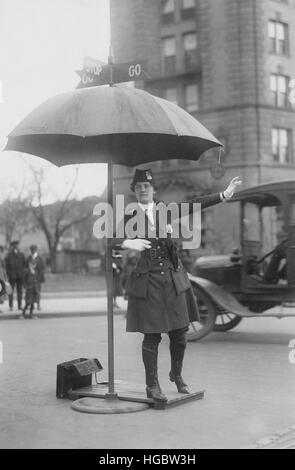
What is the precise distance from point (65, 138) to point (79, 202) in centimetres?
4911

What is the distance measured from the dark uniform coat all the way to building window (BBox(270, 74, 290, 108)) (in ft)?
111

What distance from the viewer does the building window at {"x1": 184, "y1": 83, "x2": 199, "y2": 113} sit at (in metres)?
40.2

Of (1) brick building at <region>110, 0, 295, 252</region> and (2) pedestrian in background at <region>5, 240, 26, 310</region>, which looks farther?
(1) brick building at <region>110, 0, 295, 252</region>

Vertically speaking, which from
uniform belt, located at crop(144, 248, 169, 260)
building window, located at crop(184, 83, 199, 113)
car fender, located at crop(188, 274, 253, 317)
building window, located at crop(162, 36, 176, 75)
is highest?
building window, located at crop(162, 36, 176, 75)

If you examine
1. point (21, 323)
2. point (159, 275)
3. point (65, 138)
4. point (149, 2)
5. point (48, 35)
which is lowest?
point (21, 323)

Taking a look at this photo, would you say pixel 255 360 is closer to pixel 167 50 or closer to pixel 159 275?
pixel 159 275

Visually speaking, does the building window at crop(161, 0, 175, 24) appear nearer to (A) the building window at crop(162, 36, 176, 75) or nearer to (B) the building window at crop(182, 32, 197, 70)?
(A) the building window at crop(162, 36, 176, 75)

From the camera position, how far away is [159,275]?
Result: 616 cm

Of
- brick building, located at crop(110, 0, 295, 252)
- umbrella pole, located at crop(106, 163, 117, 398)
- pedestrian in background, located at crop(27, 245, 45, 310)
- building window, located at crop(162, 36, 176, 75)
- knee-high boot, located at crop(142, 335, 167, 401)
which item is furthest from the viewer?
building window, located at crop(162, 36, 176, 75)

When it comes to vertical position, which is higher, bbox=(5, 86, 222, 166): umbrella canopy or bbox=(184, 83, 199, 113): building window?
bbox=(184, 83, 199, 113): building window

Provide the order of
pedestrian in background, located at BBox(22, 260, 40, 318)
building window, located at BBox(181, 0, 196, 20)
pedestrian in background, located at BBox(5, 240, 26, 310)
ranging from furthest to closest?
1. building window, located at BBox(181, 0, 196, 20)
2. pedestrian in background, located at BBox(5, 240, 26, 310)
3. pedestrian in background, located at BBox(22, 260, 40, 318)

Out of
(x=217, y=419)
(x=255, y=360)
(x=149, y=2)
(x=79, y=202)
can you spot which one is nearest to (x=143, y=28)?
(x=149, y=2)

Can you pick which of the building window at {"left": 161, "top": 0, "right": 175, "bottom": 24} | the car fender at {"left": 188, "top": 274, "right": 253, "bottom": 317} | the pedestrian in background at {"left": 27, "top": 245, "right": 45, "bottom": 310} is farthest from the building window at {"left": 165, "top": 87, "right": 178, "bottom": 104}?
the car fender at {"left": 188, "top": 274, "right": 253, "bottom": 317}

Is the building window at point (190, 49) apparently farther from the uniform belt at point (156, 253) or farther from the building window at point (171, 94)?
the uniform belt at point (156, 253)
